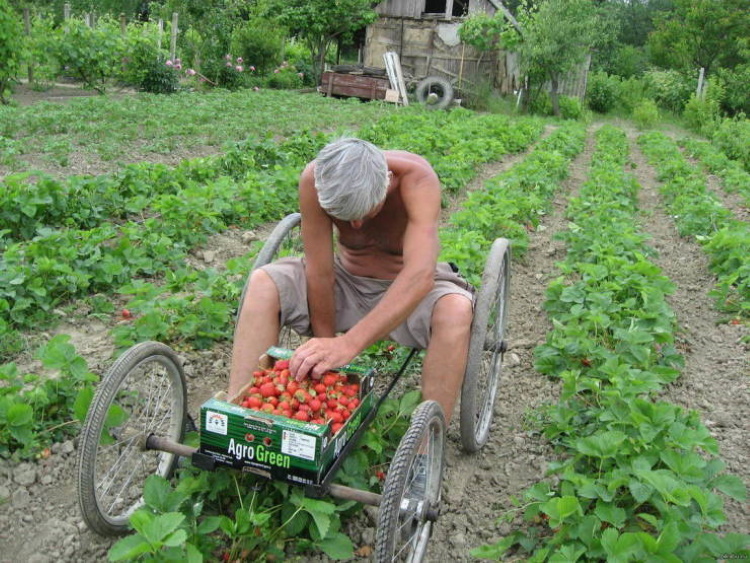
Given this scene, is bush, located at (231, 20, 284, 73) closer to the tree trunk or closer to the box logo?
the tree trunk

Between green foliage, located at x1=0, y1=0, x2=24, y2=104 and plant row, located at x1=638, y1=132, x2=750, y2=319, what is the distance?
11178 millimetres

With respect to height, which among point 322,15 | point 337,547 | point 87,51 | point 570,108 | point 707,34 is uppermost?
point 707,34

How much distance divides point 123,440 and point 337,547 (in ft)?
3.17

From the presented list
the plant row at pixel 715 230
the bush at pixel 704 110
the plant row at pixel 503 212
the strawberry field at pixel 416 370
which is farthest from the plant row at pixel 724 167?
the bush at pixel 704 110

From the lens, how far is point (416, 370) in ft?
13.3

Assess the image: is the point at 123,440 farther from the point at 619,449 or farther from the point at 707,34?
the point at 707,34

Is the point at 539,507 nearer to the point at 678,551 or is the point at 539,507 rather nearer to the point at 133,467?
the point at 678,551

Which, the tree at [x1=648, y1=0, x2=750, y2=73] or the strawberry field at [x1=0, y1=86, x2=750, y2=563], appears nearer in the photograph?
the strawberry field at [x1=0, y1=86, x2=750, y2=563]

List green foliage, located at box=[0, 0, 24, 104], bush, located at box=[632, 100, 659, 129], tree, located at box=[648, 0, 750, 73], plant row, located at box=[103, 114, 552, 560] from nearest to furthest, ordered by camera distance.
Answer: plant row, located at box=[103, 114, 552, 560], green foliage, located at box=[0, 0, 24, 104], bush, located at box=[632, 100, 659, 129], tree, located at box=[648, 0, 750, 73]

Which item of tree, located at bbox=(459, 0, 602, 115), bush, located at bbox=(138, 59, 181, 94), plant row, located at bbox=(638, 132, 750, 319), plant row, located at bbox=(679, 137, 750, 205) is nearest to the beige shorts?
plant row, located at bbox=(638, 132, 750, 319)

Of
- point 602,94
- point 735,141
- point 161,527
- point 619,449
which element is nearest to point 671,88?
point 602,94

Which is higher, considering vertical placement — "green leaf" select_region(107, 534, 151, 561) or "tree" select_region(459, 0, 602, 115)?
"tree" select_region(459, 0, 602, 115)

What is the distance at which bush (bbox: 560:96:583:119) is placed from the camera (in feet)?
79.9

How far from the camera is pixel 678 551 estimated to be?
92.5 inches
